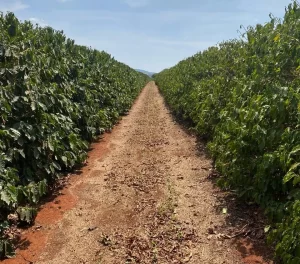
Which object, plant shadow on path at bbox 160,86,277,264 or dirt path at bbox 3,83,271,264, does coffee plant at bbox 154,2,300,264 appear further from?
dirt path at bbox 3,83,271,264

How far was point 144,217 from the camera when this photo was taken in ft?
18.4

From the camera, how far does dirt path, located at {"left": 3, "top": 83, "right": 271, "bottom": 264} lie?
180 inches

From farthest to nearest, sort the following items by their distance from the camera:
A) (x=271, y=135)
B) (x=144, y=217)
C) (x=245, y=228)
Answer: (x=144, y=217) → (x=245, y=228) → (x=271, y=135)

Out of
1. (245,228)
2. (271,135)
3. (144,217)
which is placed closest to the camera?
(271,135)

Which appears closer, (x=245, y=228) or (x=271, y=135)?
(x=271, y=135)

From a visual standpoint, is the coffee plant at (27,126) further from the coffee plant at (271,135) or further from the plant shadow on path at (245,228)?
the coffee plant at (271,135)

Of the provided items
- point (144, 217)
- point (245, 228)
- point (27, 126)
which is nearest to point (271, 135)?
point (245, 228)

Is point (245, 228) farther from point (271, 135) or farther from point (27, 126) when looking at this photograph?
point (27, 126)

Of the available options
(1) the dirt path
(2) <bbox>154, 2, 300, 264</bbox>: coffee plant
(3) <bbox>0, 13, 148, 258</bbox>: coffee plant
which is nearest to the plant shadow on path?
(1) the dirt path

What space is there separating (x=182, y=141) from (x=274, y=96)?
640cm

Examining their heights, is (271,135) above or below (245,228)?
above

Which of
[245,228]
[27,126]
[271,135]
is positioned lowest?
[245,228]

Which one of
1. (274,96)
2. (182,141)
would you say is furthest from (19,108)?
(182,141)

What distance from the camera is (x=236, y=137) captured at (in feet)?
18.5
